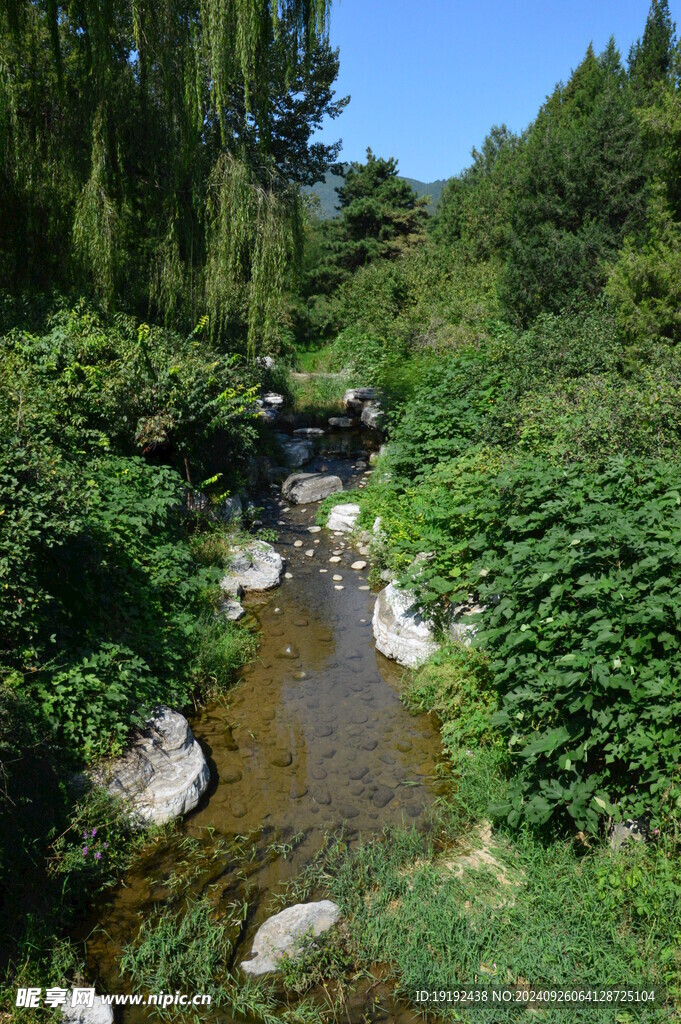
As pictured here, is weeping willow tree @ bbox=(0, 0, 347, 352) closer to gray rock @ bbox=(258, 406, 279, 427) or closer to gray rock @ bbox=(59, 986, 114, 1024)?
gray rock @ bbox=(258, 406, 279, 427)

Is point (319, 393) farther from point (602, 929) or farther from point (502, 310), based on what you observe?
point (602, 929)

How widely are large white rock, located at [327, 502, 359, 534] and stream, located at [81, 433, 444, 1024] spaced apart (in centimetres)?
192

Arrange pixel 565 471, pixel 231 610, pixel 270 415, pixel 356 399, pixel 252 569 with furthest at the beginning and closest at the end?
pixel 356 399 → pixel 270 415 → pixel 252 569 → pixel 231 610 → pixel 565 471

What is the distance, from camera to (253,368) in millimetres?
11117

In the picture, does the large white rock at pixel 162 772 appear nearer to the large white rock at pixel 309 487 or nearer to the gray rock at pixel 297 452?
the large white rock at pixel 309 487

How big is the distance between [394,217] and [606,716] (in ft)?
88.1

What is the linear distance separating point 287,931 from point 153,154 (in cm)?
991

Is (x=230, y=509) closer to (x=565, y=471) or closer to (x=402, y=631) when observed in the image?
(x=402, y=631)

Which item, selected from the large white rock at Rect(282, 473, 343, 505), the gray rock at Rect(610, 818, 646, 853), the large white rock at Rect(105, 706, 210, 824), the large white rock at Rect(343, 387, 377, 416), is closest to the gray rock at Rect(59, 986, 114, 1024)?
the large white rock at Rect(105, 706, 210, 824)

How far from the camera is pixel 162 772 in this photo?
5016 mm

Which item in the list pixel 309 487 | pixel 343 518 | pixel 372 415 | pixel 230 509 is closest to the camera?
pixel 230 509

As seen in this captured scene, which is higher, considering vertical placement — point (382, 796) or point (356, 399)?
point (356, 399)

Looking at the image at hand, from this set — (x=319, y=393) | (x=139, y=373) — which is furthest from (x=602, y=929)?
(x=319, y=393)

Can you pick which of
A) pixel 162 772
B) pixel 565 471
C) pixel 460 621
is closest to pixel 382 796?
pixel 162 772
